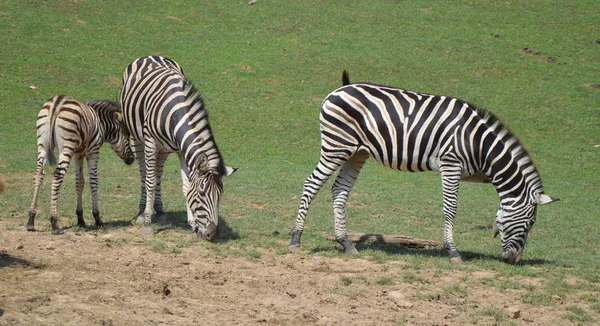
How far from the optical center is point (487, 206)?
1678 centimetres

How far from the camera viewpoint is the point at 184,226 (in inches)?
506

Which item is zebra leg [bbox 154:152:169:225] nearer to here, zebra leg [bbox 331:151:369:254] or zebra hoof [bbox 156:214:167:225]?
zebra hoof [bbox 156:214:167:225]

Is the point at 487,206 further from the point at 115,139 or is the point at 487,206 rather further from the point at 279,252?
the point at 115,139

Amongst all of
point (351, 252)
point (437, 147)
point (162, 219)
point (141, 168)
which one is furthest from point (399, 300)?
point (141, 168)

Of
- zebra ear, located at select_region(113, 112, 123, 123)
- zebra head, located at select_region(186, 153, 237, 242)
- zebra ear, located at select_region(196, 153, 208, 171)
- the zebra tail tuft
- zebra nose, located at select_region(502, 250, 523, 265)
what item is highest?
zebra ear, located at select_region(113, 112, 123, 123)

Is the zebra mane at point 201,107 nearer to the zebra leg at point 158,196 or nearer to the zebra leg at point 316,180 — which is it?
the zebra leg at point 316,180

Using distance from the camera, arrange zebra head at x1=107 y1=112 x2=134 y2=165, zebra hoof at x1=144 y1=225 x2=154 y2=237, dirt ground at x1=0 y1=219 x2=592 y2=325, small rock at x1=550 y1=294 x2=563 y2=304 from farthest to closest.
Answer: zebra head at x1=107 y1=112 x2=134 y2=165 < zebra hoof at x1=144 y1=225 x2=154 y2=237 < small rock at x1=550 y1=294 x2=563 y2=304 < dirt ground at x1=0 y1=219 x2=592 y2=325

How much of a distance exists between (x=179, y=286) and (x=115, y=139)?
545 cm

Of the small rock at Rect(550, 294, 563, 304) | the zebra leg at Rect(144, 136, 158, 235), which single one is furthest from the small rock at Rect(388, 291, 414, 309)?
the zebra leg at Rect(144, 136, 158, 235)

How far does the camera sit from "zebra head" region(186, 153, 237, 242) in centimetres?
1117

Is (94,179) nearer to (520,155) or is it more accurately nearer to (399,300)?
(399,300)

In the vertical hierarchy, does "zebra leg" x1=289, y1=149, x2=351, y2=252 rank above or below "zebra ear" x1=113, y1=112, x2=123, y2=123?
below

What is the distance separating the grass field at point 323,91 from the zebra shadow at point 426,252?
0.07 metres

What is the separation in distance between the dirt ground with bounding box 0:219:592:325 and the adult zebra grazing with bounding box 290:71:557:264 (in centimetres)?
114
